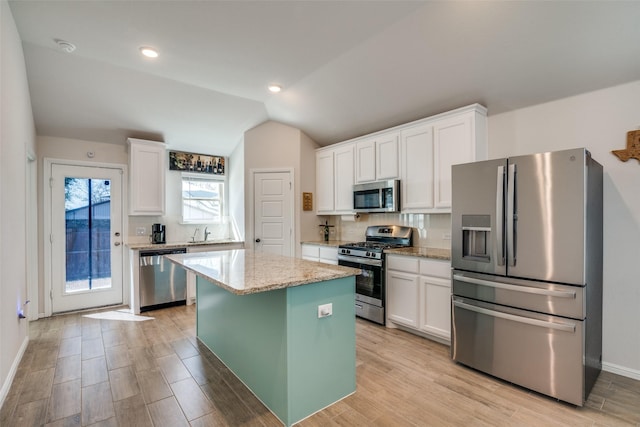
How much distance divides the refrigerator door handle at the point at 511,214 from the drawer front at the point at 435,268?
2.37 ft

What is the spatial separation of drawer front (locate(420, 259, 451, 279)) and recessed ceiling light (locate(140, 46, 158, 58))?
3.45m

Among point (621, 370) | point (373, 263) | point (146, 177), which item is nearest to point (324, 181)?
point (373, 263)

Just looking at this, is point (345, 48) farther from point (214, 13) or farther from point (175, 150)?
point (175, 150)

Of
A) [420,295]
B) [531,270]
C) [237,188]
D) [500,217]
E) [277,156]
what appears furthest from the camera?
[237,188]

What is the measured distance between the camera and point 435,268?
3.17m

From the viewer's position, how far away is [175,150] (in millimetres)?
5113

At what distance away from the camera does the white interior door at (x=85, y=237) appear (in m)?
4.20

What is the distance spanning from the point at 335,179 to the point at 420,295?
2.22m

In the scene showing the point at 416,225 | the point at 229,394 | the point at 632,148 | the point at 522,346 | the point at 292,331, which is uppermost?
the point at 632,148

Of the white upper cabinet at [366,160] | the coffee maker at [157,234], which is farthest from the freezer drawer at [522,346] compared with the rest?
the coffee maker at [157,234]

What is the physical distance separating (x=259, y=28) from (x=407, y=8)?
1.26m

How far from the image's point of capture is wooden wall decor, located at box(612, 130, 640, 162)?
2506mm

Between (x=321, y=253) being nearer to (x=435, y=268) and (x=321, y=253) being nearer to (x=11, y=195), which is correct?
(x=435, y=268)

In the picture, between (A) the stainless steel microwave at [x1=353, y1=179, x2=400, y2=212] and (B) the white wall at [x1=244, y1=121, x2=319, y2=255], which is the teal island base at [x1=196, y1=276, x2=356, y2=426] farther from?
(B) the white wall at [x1=244, y1=121, x2=319, y2=255]
